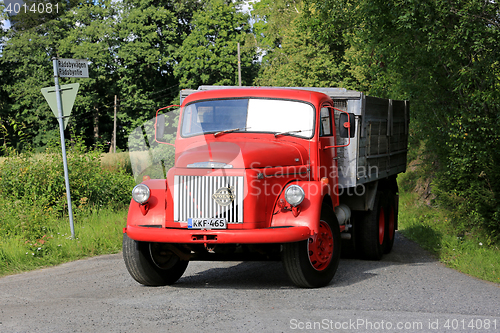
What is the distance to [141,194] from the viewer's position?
722 cm

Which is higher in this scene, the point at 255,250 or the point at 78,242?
the point at 255,250

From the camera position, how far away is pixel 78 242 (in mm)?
10469

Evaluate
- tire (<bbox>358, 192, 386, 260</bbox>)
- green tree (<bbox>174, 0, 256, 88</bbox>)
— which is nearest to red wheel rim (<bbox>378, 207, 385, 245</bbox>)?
tire (<bbox>358, 192, 386, 260</bbox>)

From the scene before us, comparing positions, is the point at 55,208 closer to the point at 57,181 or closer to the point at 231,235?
the point at 57,181

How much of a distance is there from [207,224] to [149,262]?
1.12 m

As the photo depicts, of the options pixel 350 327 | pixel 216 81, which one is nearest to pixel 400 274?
pixel 350 327

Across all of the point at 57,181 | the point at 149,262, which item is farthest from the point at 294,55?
the point at 149,262

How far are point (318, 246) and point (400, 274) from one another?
63.9 inches

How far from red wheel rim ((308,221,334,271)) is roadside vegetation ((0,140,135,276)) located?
14.6 ft

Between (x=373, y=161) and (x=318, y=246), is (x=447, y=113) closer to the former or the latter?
(x=373, y=161)

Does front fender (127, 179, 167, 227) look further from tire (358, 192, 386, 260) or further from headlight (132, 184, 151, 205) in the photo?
tire (358, 192, 386, 260)

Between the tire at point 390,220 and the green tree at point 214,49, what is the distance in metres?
32.6

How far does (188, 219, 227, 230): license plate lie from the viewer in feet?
22.4

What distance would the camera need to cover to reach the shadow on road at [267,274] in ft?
25.3
